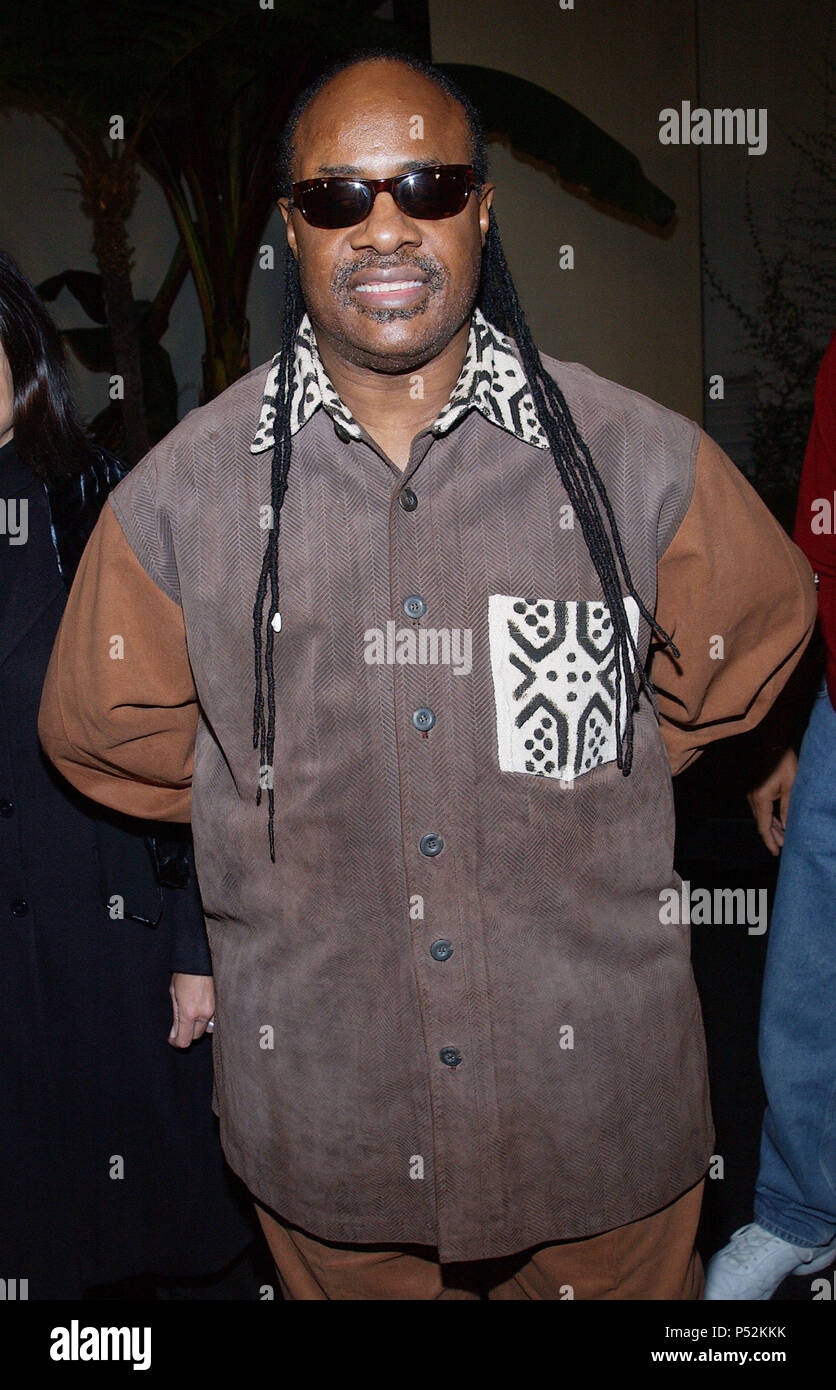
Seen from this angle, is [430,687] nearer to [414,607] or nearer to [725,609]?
[414,607]

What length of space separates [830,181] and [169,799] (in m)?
3.86

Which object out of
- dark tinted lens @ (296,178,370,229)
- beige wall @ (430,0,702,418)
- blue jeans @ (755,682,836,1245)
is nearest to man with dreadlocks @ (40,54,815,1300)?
dark tinted lens @ (296,178,370,229)

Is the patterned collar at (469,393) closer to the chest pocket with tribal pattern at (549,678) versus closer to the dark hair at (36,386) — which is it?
the chest pocket with tribal pattern at (549,678)

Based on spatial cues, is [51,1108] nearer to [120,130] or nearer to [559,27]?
[120,130]

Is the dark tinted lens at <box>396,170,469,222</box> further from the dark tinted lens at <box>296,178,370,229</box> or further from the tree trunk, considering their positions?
the tree trunk

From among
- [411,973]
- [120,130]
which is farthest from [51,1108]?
[120,130]

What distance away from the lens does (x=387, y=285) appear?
5.12 ft

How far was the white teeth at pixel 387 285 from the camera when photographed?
5.12 ft

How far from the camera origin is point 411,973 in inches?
66.0

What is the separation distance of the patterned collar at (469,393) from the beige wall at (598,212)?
11.0ft

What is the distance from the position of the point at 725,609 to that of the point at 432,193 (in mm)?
672

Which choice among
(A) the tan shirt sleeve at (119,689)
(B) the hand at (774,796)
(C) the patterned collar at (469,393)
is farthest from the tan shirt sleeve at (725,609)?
(A) the tan shirt sleeve at (119,689)

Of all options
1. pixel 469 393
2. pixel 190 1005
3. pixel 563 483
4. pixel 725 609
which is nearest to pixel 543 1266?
pixel 190 1005

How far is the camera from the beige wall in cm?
477
